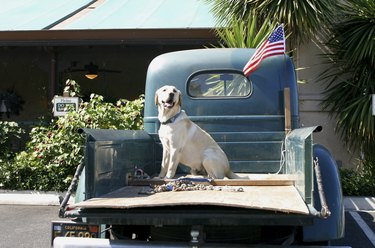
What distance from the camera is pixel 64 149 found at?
7.71m

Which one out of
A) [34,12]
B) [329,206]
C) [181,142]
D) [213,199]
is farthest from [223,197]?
[34,12]

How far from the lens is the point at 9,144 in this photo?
9.06 metres

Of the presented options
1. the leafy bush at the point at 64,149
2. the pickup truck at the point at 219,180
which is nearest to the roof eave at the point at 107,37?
the leafy bush at the point at 64,149

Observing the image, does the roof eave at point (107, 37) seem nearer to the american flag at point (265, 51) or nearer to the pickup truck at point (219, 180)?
the american flag at point (265, 51)

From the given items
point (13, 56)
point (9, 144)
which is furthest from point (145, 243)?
point (13, 56)

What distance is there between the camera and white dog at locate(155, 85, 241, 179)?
14.1 ft

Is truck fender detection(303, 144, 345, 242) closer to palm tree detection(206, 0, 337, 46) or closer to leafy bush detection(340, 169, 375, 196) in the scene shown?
leafy bush detection(340, 169, 375, 196)

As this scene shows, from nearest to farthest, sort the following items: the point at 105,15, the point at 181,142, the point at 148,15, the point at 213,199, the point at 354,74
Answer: the point at 213,199 < the point at 181,142 < the point at 354,74 < the point at 148,15 < the point at 105,15

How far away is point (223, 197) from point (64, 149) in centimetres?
513

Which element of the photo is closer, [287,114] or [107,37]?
[287,114]

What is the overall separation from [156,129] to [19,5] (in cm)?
968

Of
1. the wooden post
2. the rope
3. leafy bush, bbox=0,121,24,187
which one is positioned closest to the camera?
the rope

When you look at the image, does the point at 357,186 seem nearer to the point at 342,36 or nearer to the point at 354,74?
the point at 354,74

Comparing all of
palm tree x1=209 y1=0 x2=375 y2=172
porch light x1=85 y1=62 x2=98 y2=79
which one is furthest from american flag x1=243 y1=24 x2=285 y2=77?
porch light x1=85 y1=62 x2=98 y2=79
